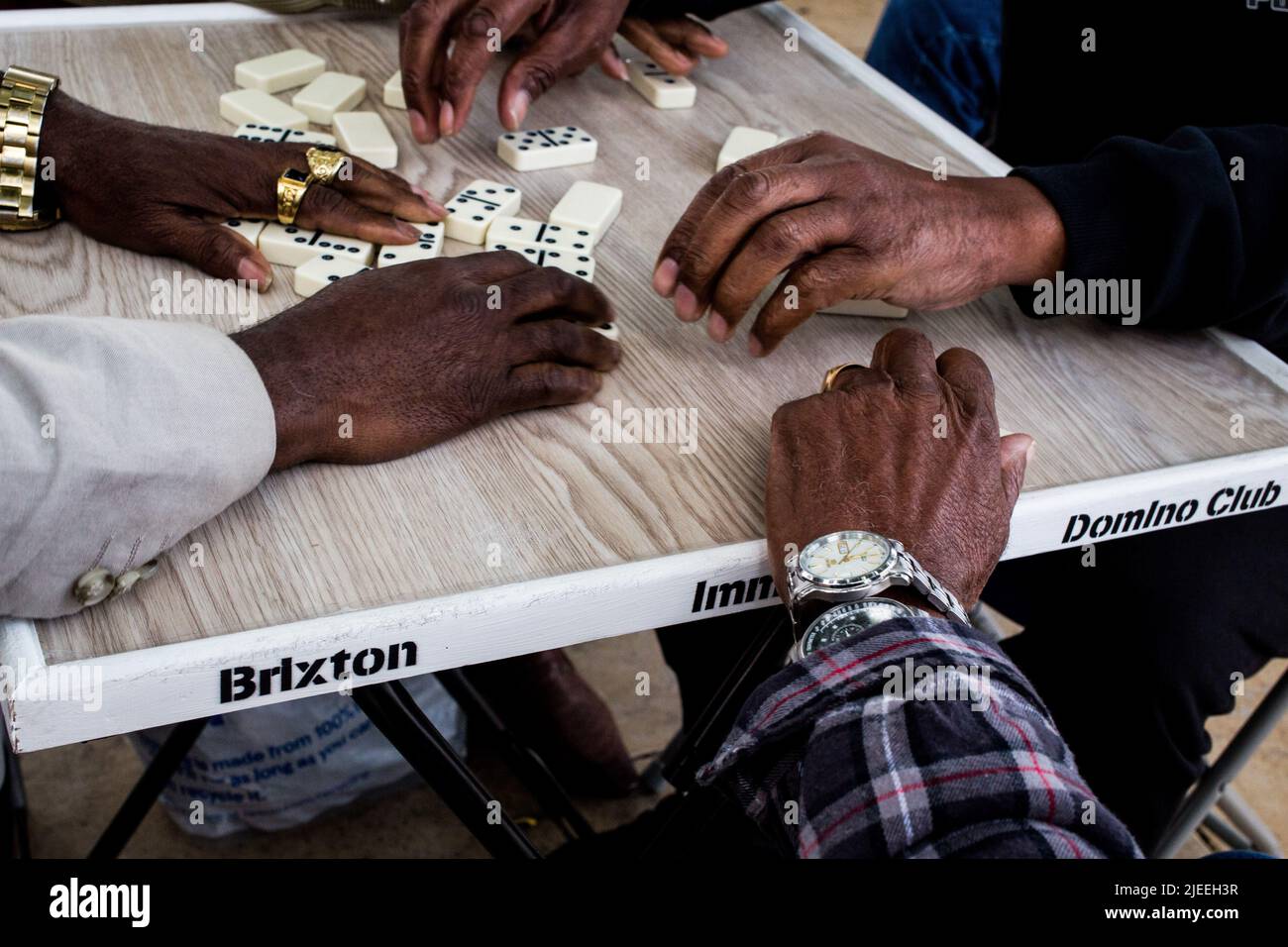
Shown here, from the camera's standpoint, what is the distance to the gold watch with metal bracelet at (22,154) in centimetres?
110

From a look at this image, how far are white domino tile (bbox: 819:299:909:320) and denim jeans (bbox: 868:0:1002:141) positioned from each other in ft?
4.41

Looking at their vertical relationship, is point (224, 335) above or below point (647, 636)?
above

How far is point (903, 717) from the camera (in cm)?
77

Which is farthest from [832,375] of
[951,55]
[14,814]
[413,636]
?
[951,55]

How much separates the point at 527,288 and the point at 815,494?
319mm

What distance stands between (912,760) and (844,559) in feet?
0.57

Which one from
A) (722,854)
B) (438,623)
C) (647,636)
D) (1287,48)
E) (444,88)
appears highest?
(1287,48)

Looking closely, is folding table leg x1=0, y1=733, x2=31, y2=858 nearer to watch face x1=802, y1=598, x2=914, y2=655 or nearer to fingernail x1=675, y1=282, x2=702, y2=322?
fingernail x1=675, y1=282, x2=702, y2=322

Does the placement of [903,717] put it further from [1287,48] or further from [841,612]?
[1287,48]

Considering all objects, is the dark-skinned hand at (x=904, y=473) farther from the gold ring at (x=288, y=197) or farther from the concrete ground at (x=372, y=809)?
the concrete ground at (x=372, y=809)

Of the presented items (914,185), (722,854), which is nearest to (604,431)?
(914,185)

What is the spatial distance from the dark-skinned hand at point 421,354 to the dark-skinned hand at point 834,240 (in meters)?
0.12

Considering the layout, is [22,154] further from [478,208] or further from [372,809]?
[372,809]

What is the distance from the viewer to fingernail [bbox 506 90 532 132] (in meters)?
1.37
